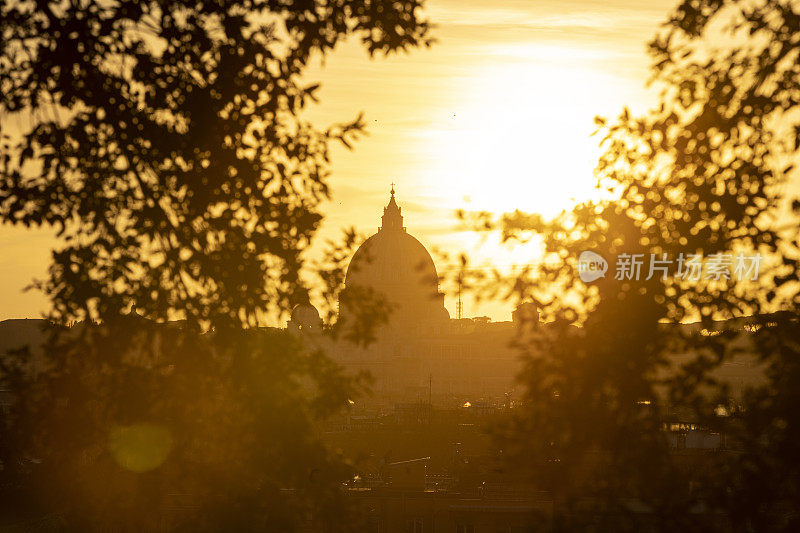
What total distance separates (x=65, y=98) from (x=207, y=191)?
27.0 inches

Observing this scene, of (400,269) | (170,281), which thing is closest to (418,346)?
(400,269)

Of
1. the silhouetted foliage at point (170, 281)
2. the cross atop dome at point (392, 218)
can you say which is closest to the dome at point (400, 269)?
the cross atop dome at point (392, 218)

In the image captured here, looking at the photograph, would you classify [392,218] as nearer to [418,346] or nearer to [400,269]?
[400,269]

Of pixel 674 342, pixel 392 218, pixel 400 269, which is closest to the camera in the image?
pixel 674 342

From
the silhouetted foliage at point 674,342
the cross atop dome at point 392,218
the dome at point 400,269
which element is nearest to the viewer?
the silhouetted foliage at point 674,342

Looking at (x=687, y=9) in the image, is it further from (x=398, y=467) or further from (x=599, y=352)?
(x=398, y=467)

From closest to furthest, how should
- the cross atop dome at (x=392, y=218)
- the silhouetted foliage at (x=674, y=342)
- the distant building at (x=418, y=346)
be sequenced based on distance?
the silhouetted foliage at (x=674, y=342)
the distant building at (x=418, y=346)
the cross atop dome at (x=392, y=218)

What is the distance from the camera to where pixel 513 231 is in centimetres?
479

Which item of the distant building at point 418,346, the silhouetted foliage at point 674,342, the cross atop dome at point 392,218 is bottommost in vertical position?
the silhouetted foliage at point 674,342

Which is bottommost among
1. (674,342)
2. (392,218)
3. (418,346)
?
(674,342)

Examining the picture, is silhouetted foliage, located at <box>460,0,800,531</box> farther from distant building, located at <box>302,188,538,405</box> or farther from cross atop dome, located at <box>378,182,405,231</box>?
cross atop dome, located at <box>378,182,405,231</box>

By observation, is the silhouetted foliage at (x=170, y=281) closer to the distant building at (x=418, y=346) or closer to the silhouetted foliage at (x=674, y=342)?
the silhouetted foliage at (x=674, y=342)

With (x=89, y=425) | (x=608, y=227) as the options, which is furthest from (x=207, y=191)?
(x=608, y=227)

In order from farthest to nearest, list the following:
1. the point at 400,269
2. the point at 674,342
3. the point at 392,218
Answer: the point at 392,218 → the point at 400,269 → the point at 674,342
